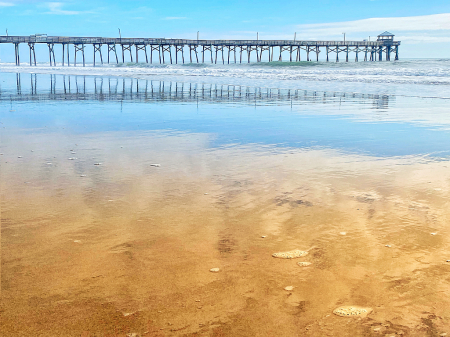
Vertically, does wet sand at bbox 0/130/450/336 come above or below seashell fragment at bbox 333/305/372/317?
above

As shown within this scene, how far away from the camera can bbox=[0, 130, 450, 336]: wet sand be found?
1.96 metres

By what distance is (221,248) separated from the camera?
8.80 ft

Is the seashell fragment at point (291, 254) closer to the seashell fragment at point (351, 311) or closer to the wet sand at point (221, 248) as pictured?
the wet sand at point (221, 248)

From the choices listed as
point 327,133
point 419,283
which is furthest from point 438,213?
point 327,133

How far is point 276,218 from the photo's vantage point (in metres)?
3.19

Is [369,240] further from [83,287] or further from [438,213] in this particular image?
[83,287]

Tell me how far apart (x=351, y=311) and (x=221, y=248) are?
0.89 meters

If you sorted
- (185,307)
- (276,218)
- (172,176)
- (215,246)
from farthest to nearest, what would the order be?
(172,176) < (276,218) < (215,246) < (185,307)

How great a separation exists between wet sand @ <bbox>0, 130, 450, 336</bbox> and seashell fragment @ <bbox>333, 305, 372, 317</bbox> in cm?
3

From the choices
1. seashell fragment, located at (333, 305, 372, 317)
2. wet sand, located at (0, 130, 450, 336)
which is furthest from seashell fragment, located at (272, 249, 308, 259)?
seashell fragment, located at (333, 305, 372, 317)

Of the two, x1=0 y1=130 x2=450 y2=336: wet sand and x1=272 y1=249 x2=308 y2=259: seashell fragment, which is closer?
x1=0 y1=130 x2=450 y2=336: wet sand

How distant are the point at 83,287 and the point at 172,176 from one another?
2.16 meters

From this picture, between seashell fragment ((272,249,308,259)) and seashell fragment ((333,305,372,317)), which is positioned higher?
seashell fragment ((272,249,308,259))

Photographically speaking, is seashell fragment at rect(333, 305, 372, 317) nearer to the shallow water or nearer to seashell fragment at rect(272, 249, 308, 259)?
the shallow water
